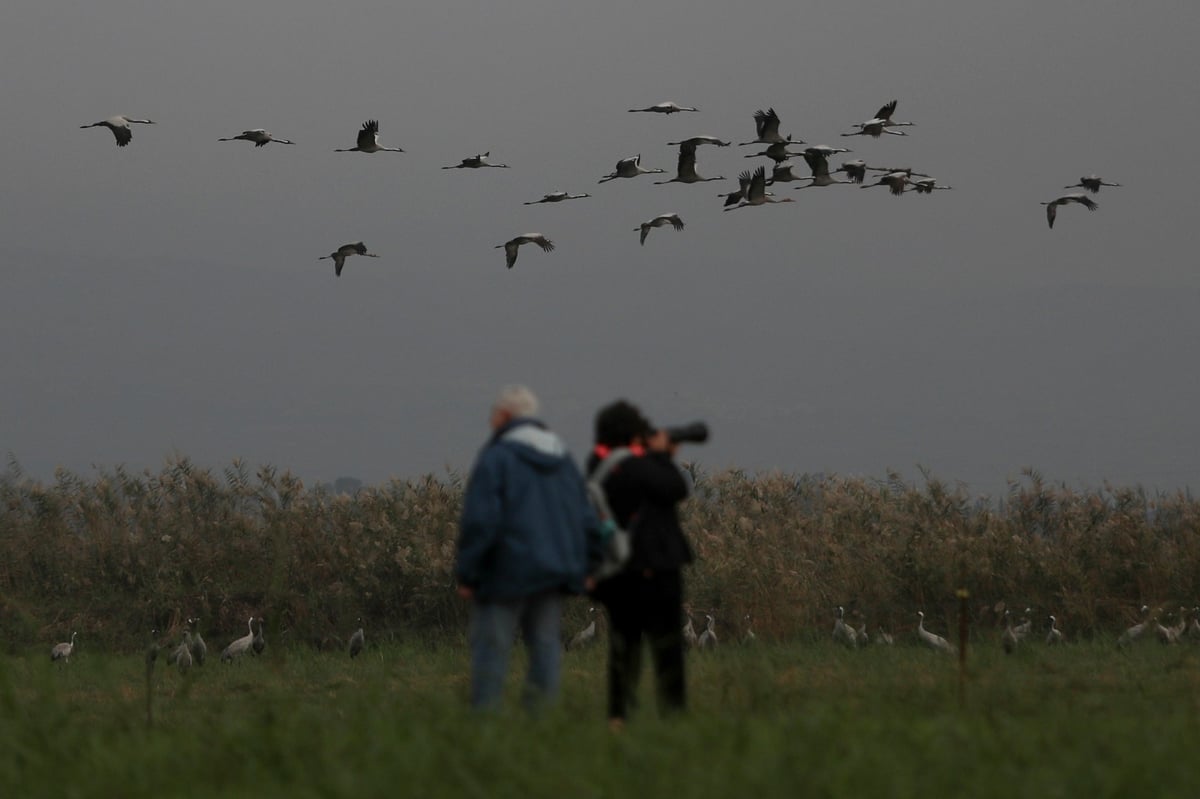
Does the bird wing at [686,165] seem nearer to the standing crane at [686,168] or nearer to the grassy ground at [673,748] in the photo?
the standing crane at [686,168]

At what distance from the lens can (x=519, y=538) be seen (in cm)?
816

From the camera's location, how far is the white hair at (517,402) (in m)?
8.41

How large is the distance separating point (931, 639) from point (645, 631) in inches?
355

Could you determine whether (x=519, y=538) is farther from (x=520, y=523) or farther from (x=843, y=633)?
(x=843, y=633)

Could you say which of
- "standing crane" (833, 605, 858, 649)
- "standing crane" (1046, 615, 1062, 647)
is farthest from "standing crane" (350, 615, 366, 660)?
"standing crane" (1046, 615, 1062, 647)

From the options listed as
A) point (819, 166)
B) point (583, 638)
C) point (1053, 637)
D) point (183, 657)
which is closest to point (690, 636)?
point (583, 638)

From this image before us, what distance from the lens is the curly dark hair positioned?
8.75 meters

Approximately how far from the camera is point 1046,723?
8.36 m

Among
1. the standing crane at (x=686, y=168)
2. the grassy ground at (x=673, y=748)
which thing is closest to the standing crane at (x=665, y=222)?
the standing crane at (x=686, y=168)

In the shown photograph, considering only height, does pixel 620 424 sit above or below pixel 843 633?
above

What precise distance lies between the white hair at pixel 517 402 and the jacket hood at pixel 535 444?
0.25ft

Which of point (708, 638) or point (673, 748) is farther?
point (708, 638)

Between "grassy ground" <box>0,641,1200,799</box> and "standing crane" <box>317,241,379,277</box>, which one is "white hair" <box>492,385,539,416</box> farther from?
"standing crane" <box>317,241,379,277</box>

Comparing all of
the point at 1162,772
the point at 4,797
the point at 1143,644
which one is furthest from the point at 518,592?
the point at 1143,644
